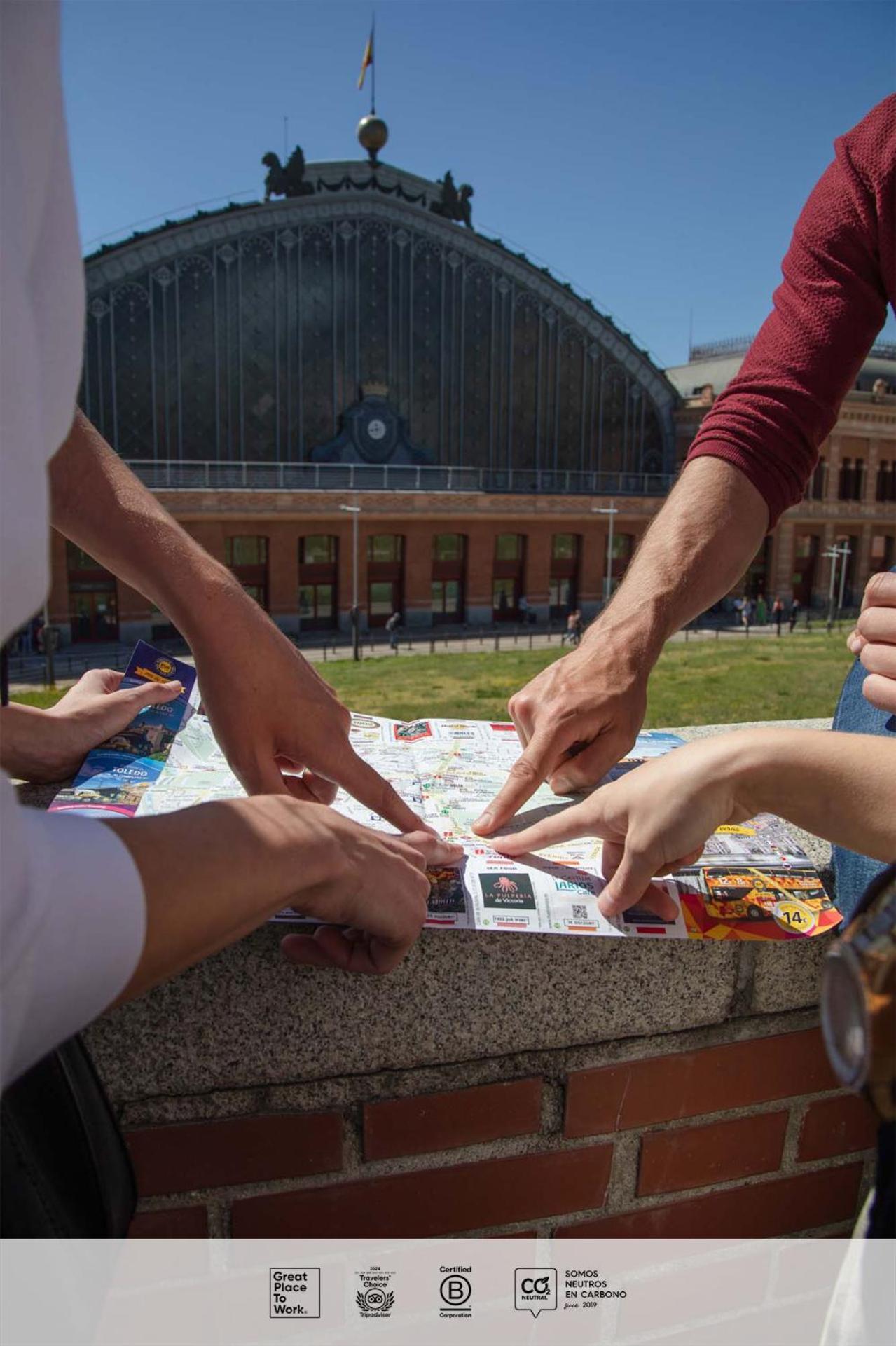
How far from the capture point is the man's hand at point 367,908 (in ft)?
3.21

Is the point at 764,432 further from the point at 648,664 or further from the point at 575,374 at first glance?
the point at 575,374

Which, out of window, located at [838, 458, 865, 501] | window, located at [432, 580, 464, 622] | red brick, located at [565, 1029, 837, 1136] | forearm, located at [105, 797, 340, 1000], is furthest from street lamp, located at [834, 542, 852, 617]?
forearm, located at [105, 797, 340, 1000]

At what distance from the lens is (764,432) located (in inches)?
71.1

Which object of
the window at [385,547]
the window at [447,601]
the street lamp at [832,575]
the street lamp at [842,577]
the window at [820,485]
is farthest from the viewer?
the street lamp at [842,577]

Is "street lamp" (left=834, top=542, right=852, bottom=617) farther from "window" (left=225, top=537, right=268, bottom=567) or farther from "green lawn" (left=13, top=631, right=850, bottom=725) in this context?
"window" (left=225, top=537, right=268, bottom=567)

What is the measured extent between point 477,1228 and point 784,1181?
1.51ft

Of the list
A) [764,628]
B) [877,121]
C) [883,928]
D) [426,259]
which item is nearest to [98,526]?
[883,928]

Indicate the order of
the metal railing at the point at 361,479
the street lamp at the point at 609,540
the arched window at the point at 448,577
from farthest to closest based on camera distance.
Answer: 1. the street lamp at the point at 609,540
2. the arched window at the point at 448,577
3. the metal railing at the point at 361,479

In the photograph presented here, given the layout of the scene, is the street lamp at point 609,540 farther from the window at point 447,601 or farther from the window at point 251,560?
the window at point 251,560

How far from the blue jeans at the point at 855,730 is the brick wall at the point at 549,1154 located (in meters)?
0.22

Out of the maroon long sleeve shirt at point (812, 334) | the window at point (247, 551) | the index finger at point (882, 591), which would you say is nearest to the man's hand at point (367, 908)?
the index finger at point (882, 591)

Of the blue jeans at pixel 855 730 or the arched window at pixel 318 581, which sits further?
the arched window at pixel 318 581
